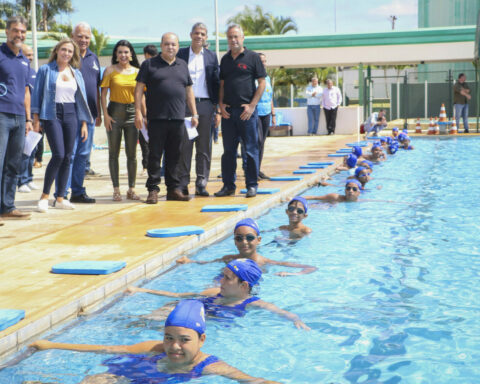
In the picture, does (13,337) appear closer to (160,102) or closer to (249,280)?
(249,280)

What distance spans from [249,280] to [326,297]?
0.77 meters

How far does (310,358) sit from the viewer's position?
12.9 feet

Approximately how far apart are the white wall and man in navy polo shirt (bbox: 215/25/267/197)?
54.2ft

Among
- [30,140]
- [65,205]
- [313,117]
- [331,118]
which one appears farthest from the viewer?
[313,117]

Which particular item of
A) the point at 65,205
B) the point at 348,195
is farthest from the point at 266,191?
the point at 65,205

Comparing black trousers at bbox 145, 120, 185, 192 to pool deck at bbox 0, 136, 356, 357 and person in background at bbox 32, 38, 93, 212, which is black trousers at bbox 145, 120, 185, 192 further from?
person in background at bbox 32, 38, 93, 212

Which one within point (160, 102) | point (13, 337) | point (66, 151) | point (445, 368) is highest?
point (160, 102)

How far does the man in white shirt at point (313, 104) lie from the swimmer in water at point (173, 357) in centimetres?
2041

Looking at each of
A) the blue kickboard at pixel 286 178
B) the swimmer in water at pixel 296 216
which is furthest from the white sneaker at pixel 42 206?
the blue kickboard at pixel 286 178

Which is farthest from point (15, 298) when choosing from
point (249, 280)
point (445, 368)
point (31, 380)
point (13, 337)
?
point (445, 368)

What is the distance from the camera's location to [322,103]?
2438 cm

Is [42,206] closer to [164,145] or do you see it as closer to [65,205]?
[65,205]

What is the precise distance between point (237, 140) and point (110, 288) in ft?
14.8

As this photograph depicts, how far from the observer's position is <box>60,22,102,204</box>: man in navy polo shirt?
8.51 meters
